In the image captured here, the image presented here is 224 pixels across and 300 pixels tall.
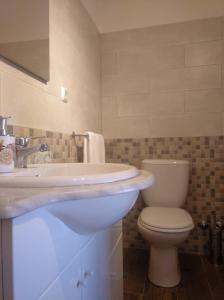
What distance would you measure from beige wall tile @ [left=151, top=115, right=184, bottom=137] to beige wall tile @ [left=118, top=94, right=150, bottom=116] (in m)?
0.13

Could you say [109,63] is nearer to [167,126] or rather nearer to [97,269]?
[167,126]

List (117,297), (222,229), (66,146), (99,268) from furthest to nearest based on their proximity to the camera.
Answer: (222,229) < (66,146) < (117,297) < (99,268)

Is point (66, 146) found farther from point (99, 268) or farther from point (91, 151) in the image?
point (99, 268)

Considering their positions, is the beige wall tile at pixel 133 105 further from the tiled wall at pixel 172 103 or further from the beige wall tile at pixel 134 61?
the beige wall tile at pixel 134 61

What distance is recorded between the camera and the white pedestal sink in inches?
16.3

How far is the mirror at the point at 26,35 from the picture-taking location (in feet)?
3.04

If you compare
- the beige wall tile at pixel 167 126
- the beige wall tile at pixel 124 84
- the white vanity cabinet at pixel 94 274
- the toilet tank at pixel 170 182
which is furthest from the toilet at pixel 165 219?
the beige wall tile at pixel 124 84

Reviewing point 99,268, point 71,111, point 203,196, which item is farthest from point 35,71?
point 203,196

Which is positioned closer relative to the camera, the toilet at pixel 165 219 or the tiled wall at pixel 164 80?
the toilet at pixel 165 219

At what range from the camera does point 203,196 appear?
1.94 m

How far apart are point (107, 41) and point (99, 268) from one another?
193cm

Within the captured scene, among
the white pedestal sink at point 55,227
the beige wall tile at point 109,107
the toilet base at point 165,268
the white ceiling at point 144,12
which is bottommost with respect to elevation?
the toilet base at point 165,268

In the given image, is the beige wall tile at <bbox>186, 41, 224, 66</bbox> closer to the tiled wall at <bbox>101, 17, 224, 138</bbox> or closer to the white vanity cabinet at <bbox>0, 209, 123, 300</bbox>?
the tiled wall at <bbox>101, 17, 224, 138</bbox>

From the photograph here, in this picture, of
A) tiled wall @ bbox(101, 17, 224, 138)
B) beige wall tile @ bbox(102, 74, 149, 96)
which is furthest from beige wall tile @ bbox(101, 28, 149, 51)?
beige wall tile @ bbox(102, 74, 149, 96)
